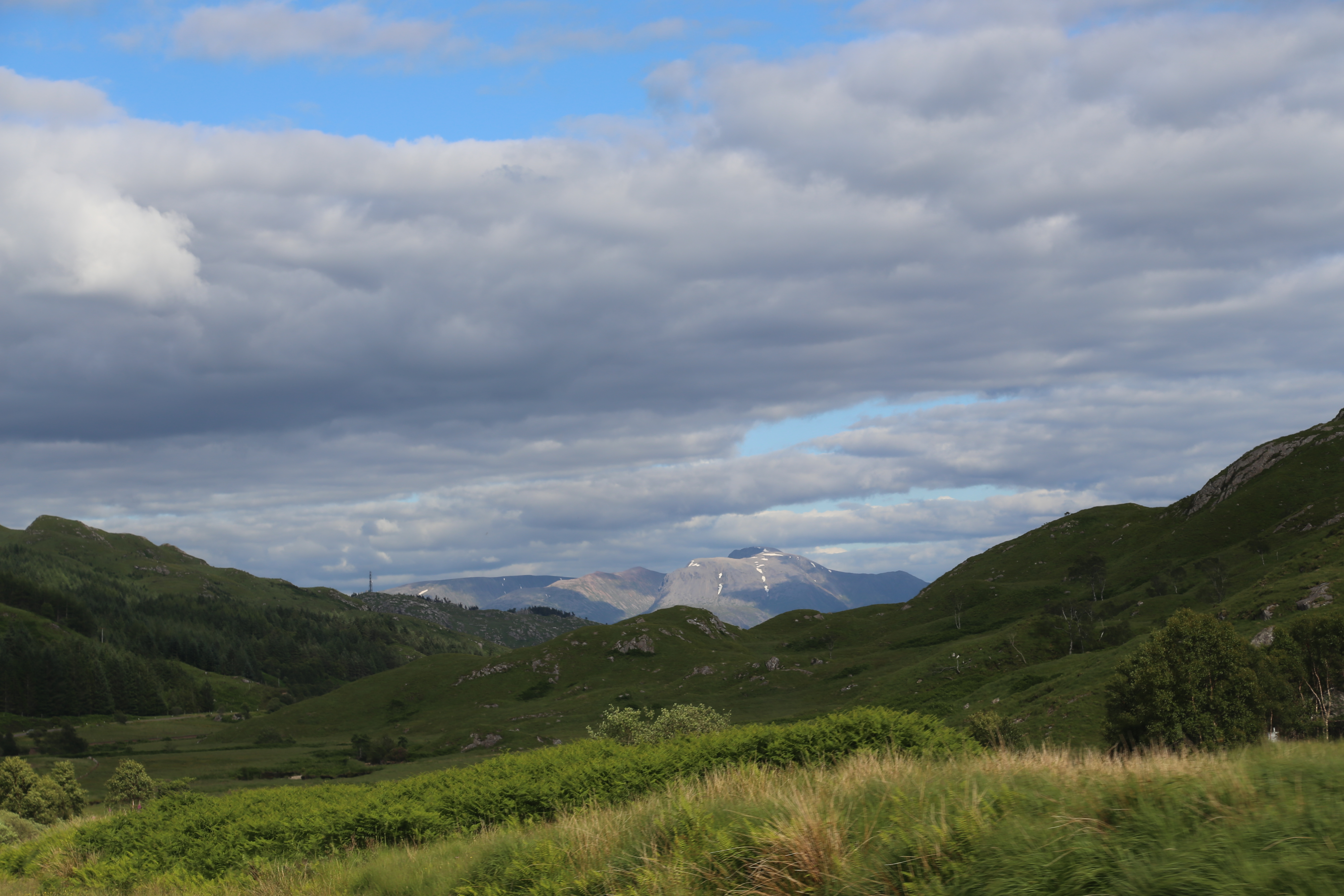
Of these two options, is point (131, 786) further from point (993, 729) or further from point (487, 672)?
point (993, 729)

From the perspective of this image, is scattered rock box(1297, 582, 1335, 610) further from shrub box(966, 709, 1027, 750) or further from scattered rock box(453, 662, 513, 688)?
scattered rock box(453, 662, 513, 688)

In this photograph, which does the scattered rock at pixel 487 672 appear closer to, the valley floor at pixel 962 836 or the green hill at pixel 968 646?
the green hill at pixel 968 646

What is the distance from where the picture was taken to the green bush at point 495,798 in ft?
68.6

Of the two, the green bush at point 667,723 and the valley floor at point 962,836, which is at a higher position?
the valley floor at point 962,836

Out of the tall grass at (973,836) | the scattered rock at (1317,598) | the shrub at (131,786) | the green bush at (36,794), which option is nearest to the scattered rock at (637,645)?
the shrub at (131,786)

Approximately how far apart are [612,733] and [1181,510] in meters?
163

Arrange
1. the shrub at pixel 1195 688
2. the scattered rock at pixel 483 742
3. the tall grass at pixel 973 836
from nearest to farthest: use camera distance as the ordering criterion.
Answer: the tall grass at pixel 973 836, the shrub at pixel 1195 688, the scattered rock at pixel 483 742

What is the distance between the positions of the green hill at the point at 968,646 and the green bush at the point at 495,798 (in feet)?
186

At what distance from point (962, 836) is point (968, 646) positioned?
384ft

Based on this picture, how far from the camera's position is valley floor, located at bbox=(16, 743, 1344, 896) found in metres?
8.62

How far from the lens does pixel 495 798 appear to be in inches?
859

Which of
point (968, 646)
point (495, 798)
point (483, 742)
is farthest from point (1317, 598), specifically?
point (483, 742)

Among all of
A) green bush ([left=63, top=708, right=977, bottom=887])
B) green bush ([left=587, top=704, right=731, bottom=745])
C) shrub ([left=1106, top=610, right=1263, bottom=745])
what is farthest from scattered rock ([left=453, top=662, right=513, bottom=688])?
green bush ([left=63, top=708, right=977, bottom=887])

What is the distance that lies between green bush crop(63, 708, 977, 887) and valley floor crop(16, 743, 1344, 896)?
399cm
